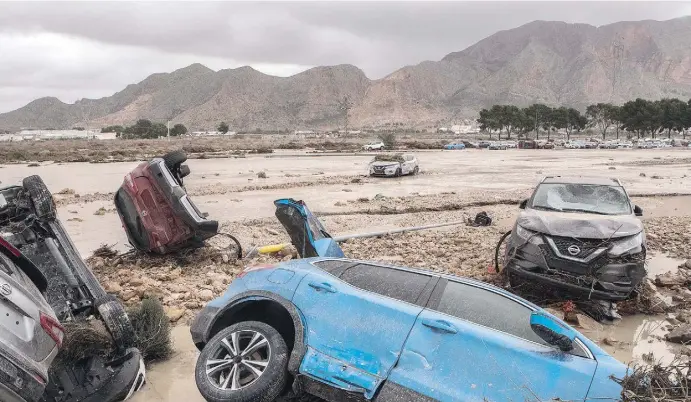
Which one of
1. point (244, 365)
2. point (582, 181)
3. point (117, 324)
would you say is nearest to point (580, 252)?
point (582, 181)

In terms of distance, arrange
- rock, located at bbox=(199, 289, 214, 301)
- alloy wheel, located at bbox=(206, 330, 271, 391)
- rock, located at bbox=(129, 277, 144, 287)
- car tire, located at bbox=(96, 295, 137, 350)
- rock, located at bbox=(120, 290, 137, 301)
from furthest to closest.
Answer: rock, located at bbox=(129, 277, 144, 287), rock, located at bbox=(199, 289, 214, 301), rock, located at bbox=(120, 290, 137, 301), car tire, located at bbox=(96, 295, 137, 350), alloy wheel, located at bbox=(206, 330, 271, 391)

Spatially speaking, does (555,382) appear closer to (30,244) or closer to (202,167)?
(30,244)

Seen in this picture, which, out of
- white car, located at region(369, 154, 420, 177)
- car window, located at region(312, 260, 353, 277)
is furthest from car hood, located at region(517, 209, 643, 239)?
white car, located at region(369, 154, 420, 177)

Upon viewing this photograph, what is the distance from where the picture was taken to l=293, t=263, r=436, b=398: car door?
406 cm

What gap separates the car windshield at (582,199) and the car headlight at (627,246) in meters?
1.04

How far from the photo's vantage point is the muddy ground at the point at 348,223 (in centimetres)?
747

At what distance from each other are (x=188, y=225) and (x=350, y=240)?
14.8ft

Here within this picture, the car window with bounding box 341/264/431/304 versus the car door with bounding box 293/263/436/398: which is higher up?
the car window with bounding box 341/264/431/304

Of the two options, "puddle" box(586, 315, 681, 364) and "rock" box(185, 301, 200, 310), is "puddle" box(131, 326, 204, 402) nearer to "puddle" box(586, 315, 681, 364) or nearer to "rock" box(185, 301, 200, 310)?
"rock" box(185, 301, 200, 310)

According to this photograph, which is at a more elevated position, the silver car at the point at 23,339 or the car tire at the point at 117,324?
the silver car at the point at 23,339

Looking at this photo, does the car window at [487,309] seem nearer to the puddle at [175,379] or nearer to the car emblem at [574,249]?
the puddle at [175,379]

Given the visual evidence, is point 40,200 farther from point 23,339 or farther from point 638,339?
point 638,339

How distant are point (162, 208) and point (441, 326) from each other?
5.95 metres

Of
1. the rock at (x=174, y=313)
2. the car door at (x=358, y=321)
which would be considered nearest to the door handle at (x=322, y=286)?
the car door at (x=358, y=321)
